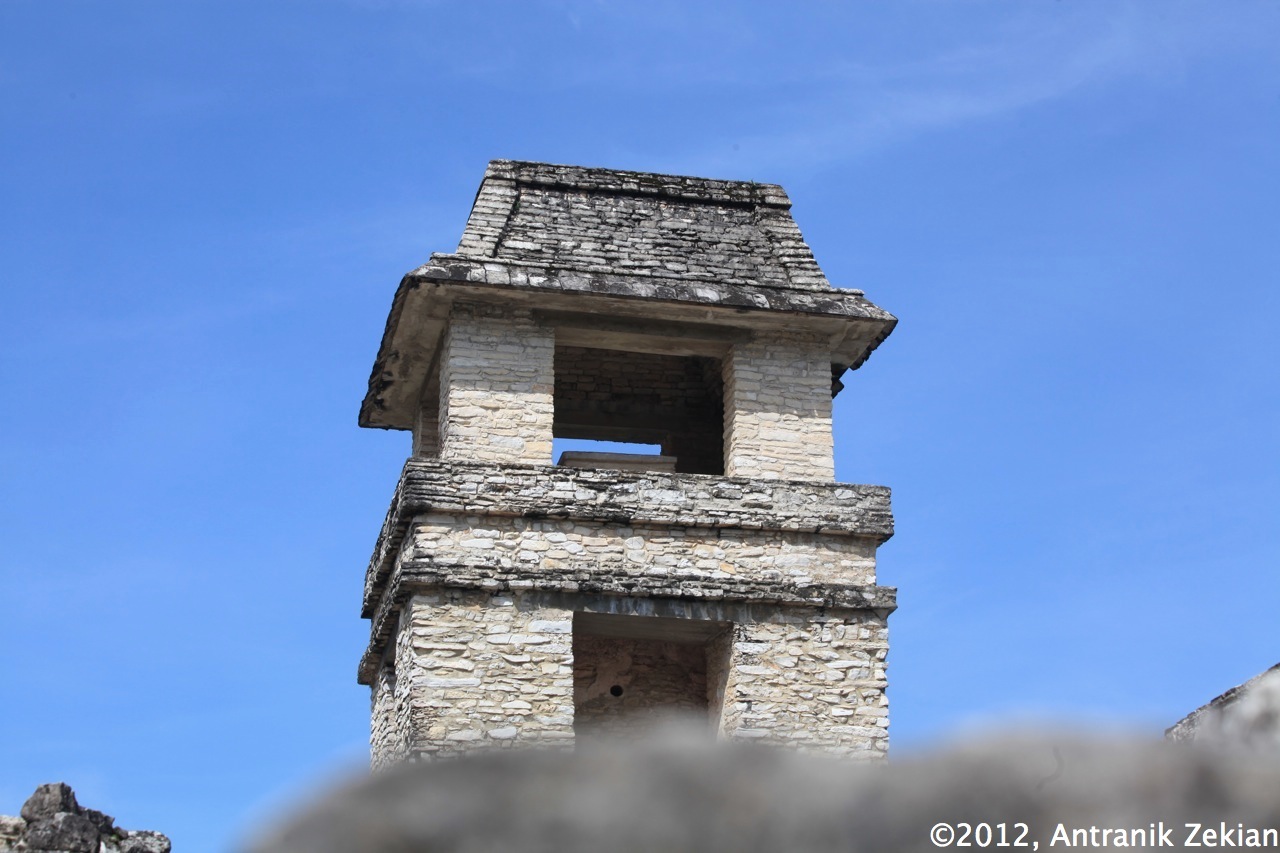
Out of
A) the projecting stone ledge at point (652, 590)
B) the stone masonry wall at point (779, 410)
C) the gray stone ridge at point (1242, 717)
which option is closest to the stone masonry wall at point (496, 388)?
the projecting stone ledge at point (652, 590)

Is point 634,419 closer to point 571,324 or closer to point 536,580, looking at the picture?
point 571,324

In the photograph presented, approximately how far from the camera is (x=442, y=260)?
13.5 meters

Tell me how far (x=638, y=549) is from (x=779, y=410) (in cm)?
180

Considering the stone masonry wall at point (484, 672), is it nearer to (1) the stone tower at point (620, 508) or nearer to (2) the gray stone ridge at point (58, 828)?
(1) the stone tower at point (620, 508)

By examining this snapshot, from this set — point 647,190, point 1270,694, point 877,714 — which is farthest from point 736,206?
point 1270,694

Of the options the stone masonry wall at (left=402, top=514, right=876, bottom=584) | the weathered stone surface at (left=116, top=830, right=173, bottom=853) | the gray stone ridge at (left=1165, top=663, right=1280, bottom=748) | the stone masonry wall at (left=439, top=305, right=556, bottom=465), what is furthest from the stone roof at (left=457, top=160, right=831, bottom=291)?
the gray stone ridge at (left=1165, top=663, right=1280, bottom=748)

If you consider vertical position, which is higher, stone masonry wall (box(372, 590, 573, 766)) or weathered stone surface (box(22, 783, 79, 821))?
stone masonry wall (box(372, 590, 573, 766))

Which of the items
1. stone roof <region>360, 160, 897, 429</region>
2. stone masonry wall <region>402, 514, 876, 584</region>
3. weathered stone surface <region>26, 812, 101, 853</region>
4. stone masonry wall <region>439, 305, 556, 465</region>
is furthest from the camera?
stone roof <region>360, 160, 897, 429</region>

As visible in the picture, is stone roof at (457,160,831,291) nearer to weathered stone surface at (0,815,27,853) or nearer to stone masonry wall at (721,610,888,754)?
stone masonry wall at (721,610,888,754)

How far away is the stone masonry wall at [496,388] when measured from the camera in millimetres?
13242

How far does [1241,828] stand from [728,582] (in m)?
10.4

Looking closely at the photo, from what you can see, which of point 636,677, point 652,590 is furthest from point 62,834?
point 636,677

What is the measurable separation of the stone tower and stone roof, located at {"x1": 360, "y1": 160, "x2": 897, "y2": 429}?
2 cm

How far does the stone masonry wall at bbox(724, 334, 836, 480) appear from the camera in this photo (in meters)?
13.6
